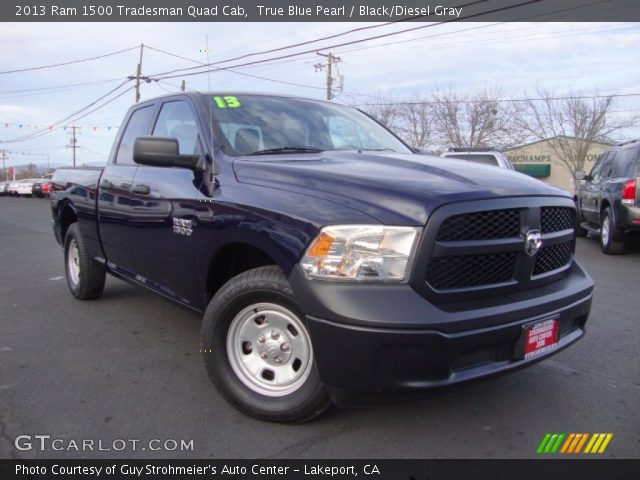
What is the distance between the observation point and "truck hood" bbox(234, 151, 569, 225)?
2387 millimetres

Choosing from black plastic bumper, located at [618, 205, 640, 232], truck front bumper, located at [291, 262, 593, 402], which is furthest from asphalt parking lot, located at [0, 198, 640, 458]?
black plastic bumper, located at [618, 205, 640, 232]

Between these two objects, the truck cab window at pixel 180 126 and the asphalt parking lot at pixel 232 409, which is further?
the truck cab window at pixel 180 126

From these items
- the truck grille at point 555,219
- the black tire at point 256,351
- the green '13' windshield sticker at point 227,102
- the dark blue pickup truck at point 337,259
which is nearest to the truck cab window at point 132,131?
the dark blue pickup truck at point 337,259

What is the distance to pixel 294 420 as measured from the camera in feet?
8.93

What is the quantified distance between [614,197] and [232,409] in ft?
25.0

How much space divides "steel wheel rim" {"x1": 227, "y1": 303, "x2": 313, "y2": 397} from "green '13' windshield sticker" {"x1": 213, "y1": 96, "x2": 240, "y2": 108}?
1513 mm

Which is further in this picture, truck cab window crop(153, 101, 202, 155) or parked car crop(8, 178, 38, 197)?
parked car crop(8, 178, 38, 197)

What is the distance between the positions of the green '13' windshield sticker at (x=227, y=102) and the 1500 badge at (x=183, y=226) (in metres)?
0.84

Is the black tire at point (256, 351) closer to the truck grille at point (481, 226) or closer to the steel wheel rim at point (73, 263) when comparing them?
the truck grille at point (481, 226)

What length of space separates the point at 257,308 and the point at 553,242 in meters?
1.63

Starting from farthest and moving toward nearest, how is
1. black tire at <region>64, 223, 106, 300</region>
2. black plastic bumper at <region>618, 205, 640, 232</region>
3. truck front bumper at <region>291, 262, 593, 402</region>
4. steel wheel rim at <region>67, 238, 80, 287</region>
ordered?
black plastic bumper at <region>618, 205, 640, 232</region>
steel wheel rim at <region>67, 238, 80, 287</region>
black tire at <region>64, 223, 106, 300</region>
truck front bumper at <region>291, 262, 593, 402</region>

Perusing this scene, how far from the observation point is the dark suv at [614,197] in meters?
7.97

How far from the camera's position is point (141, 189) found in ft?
12.5
